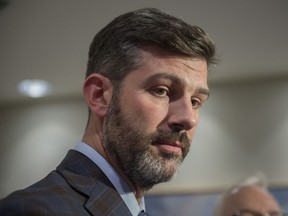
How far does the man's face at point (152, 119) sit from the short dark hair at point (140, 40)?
0.04 feet

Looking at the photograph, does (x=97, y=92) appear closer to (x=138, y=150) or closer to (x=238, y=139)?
(x=138, y=150)

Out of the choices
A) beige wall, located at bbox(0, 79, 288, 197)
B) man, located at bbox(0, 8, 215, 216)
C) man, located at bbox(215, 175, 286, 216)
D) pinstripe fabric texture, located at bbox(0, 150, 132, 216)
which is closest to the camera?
pinstripe fabric texture, located at bbox(0, 150, 132, 216)

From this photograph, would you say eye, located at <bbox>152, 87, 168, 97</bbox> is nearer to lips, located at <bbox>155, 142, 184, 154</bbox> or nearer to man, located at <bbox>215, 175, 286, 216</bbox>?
lips, located at <bbox>155, 142, 184, 154</bbox>

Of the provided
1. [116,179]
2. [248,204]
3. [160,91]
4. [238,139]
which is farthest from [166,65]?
[238,139]

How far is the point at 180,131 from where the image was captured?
22.0 inches

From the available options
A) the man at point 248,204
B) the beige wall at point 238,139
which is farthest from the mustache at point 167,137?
the beige wall at point 238,139

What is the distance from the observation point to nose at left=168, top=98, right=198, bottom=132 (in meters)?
0.55

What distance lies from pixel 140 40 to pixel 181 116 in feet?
0.42

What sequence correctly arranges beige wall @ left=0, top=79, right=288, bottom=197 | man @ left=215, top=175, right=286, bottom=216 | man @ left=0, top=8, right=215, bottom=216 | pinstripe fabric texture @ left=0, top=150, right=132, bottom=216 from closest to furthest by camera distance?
pinstripe fabric texture @ left=0, top=150, right=132, bottom=216
man @ left=0, top=8, right=215, bottom=216
man @ left=215, top=175, right=286, bottom=216
beige wall @ left=0, top=79, right=288, bottom=197

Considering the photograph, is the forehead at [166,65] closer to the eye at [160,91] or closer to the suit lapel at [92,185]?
the eye at [160,91]

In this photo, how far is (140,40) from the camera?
1.93ft

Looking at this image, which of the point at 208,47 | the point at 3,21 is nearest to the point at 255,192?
the point at 208,47

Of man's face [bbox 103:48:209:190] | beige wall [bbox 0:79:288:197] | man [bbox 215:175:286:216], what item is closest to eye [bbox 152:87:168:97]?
man's face [bbox 103:48:209:190]

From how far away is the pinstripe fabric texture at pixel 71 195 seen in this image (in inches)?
17.4
